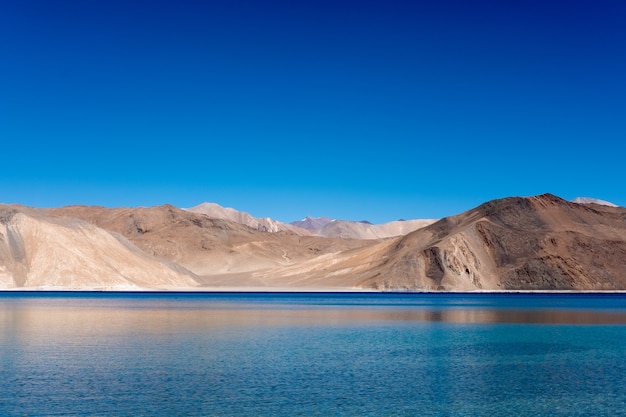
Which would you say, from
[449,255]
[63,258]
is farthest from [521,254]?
[63,258]

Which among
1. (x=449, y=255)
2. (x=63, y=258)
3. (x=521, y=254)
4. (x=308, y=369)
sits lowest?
(x=308, y=369)

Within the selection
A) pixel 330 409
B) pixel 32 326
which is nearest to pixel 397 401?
pixel 330 409

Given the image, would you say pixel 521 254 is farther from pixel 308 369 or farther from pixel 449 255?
pixel 308 369

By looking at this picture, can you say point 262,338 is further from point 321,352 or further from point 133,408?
point 133,408

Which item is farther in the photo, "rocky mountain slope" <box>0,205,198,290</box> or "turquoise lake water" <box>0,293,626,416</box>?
"rocky mountain slope" <box>0,205,198,290</box>

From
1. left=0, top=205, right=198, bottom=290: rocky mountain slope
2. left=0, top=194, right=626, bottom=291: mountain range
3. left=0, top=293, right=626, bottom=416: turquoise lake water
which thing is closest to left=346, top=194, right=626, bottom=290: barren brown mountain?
left=0, top=194, right=626, bottom=291: mountain range

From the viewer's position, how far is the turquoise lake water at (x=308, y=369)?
27.0 meters

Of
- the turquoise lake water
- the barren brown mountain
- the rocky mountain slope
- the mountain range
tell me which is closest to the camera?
the turquoise lake water

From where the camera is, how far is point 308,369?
35688 mm

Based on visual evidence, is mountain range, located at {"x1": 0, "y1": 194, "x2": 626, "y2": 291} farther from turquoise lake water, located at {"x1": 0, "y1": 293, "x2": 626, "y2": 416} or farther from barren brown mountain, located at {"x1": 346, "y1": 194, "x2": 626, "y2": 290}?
turquoise lake water, located at {"x1": 0, "y1": 293, "x2": 626, "y2": 416}

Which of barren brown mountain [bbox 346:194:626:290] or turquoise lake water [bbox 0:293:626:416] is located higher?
barren brown mountain [bbox 346:194:626:290]

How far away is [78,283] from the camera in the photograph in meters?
135

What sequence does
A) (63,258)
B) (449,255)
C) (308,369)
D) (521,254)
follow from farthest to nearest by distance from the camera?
1. (449,255)
2. (521,254)
3. (63,258)
4. (308,369)

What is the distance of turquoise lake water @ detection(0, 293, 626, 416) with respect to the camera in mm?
26969
